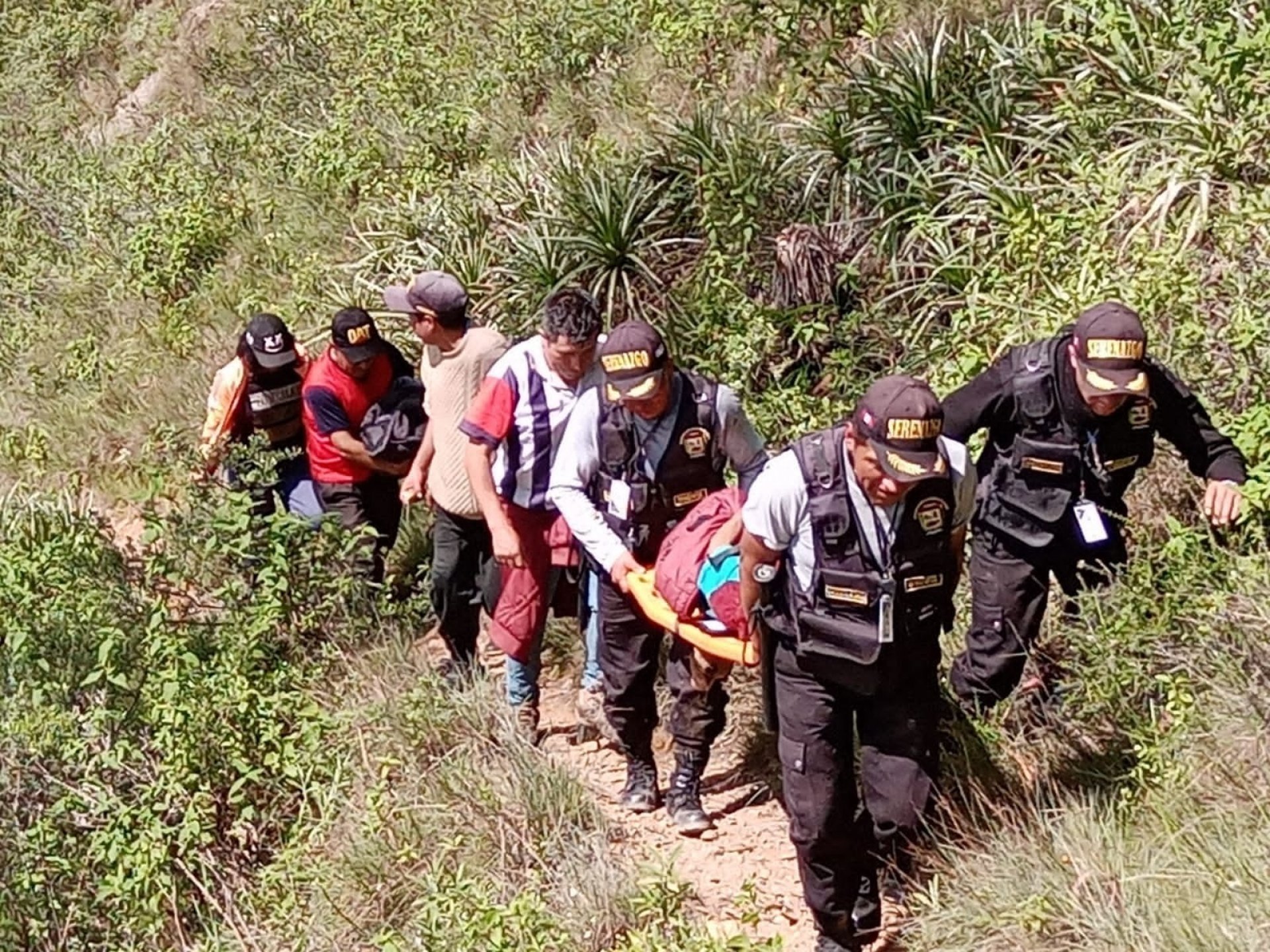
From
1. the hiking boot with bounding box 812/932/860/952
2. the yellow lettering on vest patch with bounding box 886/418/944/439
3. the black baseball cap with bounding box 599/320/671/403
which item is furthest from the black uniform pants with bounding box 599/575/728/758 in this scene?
the yellow lettering on vest patch with bounding box 886/418/944/439

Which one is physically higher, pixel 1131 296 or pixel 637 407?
pixel 637 407

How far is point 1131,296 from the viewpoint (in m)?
6.61

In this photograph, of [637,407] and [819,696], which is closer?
[819,696]

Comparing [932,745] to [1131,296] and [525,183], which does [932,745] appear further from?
[525,183]

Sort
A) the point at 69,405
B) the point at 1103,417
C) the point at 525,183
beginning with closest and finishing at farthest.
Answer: the point at 1103,417 < the point at 525,183 < the point at 69,405

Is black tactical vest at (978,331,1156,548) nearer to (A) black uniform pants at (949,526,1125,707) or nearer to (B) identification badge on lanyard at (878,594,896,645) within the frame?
(A) black uniform pants at (949,526,1125,707)


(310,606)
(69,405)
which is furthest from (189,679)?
(69,405)

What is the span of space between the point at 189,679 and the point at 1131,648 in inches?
138

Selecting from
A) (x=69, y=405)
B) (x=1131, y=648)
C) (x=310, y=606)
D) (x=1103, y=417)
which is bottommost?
(x=69, y=405)

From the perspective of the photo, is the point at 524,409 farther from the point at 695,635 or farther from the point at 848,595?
the point at 848,595

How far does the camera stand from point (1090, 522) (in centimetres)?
512

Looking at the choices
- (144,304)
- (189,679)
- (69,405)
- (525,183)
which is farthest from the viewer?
(144,304)

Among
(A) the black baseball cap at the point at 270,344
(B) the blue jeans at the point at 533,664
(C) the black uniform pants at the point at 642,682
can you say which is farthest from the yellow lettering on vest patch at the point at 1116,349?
(A) the black baseball cap at the point at 270,344

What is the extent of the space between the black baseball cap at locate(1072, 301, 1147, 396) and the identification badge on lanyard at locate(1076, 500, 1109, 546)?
496 millimetres
